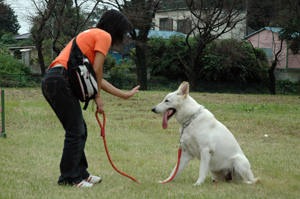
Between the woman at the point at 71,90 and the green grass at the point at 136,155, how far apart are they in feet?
0.91

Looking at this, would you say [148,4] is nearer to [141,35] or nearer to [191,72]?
[141,35]

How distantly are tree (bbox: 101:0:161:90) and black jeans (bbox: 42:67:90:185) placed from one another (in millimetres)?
18728

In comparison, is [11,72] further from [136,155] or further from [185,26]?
[136,155]

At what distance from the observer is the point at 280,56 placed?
32.3 meters

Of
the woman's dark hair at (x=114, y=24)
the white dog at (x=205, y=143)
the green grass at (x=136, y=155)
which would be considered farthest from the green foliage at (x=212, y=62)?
the woman's dark hair at (x=114, y=24)

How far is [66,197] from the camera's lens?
3352 millimetres

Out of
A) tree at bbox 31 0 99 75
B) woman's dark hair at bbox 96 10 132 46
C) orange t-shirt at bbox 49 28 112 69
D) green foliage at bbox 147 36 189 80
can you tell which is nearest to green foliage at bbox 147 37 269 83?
green foliage at bbox 147 36 189 80

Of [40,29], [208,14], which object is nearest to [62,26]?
[40,29]

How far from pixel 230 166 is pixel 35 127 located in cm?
667

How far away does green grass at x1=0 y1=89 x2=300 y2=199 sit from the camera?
371cm

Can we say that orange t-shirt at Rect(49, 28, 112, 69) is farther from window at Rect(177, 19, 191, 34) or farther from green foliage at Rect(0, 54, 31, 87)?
window at Rect(177, 19, 191, 34)

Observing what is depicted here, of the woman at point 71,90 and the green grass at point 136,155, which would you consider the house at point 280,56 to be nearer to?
the green grass at point 136,155

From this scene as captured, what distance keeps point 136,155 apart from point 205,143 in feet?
7.46

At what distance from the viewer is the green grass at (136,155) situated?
3.71 metres
